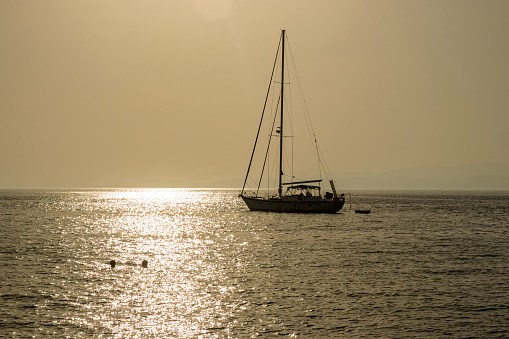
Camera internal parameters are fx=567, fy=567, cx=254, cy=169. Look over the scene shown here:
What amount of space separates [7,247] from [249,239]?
2487 centimetres

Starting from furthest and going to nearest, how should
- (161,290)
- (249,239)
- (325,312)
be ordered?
(249,239), (161,290), (325,312)

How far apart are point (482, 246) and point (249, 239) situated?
2462 centimetres

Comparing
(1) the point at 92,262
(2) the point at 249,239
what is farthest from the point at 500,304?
(2) the point at 249,239

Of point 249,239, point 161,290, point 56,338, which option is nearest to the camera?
point 56,338

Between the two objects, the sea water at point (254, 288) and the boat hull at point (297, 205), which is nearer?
the sea water at point (254, 288)

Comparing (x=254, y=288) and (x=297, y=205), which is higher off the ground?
(x=297, y=205)

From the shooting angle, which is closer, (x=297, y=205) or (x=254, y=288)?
(x=254, y=288)

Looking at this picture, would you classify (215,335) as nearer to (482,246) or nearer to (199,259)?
(199,259)

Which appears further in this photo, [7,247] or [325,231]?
[325,231]

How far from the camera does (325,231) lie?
241ft

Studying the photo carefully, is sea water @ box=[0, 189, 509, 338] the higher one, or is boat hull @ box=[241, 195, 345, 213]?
boat hull @ box=[241, 195, 345, 213]

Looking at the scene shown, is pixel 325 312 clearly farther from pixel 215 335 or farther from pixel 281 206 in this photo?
pixel 281 206

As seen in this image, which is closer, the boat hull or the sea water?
the sea water

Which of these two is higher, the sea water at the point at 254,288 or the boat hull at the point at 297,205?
the boat hull at the point at 297,205
